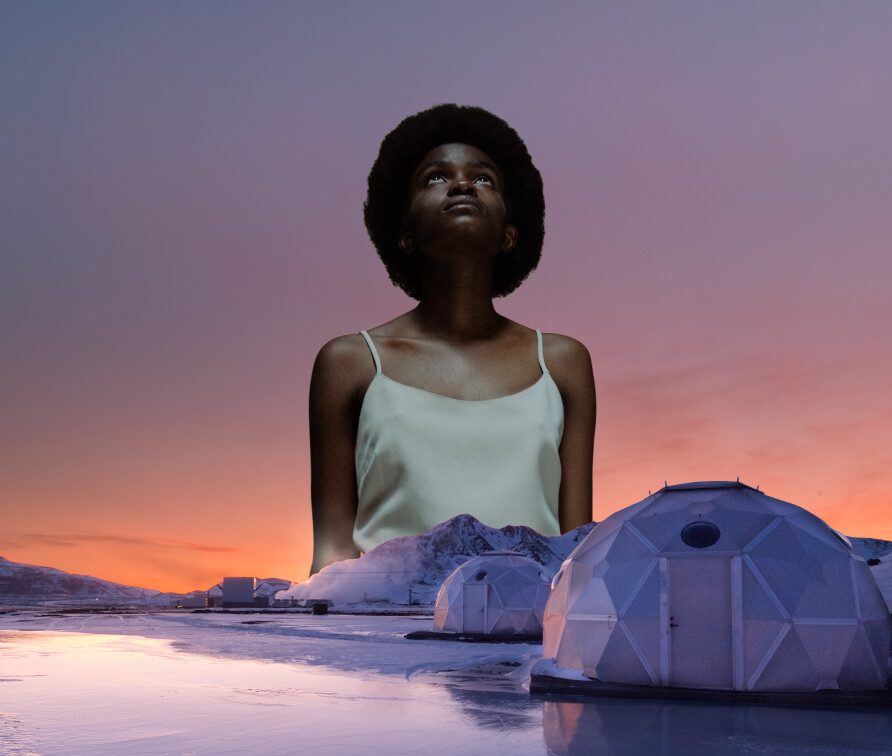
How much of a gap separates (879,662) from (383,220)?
19598 mm

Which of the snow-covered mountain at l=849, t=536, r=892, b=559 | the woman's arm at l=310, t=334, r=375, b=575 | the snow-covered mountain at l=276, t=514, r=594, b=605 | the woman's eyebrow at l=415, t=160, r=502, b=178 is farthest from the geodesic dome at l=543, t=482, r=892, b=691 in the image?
the snow-covered mountain at l=849, t=536, r=892, b=559

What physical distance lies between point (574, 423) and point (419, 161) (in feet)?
28.2

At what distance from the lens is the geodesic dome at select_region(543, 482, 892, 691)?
7992 millimetres

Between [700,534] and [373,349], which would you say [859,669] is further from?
[373,349]

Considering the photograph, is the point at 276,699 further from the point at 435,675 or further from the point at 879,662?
the point at 879,662

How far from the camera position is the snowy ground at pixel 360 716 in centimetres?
596

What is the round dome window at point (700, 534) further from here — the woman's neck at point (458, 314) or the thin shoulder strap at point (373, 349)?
the thin shoulder strap at point (373, 349)

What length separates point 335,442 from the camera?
904 inches

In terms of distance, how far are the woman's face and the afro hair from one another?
3.05ft

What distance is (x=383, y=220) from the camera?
25422 mm

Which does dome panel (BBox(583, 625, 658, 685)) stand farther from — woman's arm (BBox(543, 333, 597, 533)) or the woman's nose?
the woman's nose

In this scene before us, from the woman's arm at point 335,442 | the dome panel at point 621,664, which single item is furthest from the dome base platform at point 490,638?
the dome panel at point 621,664

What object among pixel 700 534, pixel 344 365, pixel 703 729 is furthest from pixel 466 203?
pixel 703 729

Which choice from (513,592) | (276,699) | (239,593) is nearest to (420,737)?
(276,699)
